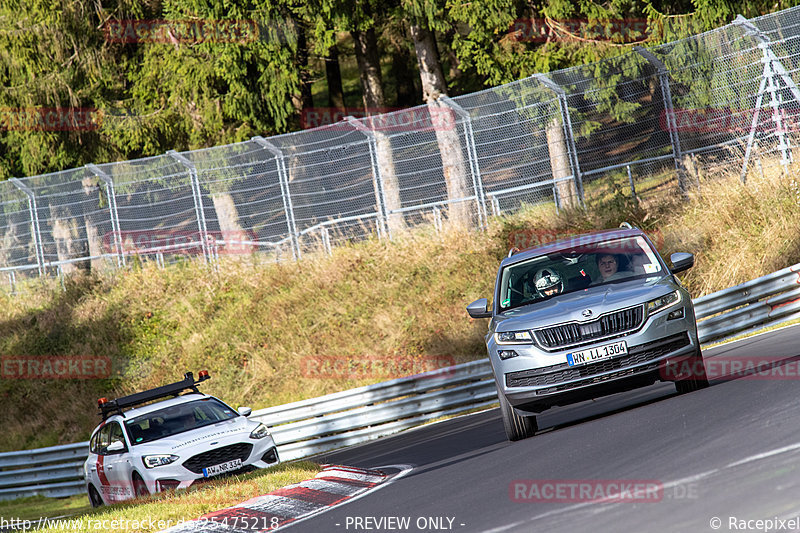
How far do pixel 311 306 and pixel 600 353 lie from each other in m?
13.9

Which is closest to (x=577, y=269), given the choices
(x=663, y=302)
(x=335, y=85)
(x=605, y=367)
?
(x=663, y=302)

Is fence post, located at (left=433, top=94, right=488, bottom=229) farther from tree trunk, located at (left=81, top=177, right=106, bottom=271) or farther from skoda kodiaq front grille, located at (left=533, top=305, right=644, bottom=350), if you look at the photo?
skoda kodiaq front grille, located at (left=533, top=305, right=644, bottom=350)

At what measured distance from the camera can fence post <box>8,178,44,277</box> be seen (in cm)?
2609

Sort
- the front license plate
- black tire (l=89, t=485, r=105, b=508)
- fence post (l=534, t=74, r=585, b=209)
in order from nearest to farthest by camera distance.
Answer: the front license plate → black tire (l=89, t=485, r=105, b=508) → fence post (l=534, t=74, r=585, b=209)

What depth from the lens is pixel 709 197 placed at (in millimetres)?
20016

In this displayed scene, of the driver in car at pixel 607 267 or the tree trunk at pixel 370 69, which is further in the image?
the tree trunk at pixel 370 69

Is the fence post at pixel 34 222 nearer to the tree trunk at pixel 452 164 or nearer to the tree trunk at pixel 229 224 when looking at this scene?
the tree trunk at pixel 229 224

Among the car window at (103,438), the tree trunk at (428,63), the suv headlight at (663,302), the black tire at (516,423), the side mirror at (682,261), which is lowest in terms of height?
the car window at (103,438)

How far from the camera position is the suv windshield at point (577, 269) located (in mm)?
10516

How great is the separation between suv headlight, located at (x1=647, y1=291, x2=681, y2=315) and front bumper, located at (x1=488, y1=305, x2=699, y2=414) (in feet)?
0.22

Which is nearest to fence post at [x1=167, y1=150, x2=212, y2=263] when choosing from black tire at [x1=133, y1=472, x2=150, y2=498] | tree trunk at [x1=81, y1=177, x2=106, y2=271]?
tree trunk at [x1=81, y1=177, x2=106, y2=271]

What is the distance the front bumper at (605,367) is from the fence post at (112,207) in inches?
667

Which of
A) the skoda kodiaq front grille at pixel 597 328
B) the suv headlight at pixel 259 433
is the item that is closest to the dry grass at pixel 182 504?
the suv headlight at pixel 259 433

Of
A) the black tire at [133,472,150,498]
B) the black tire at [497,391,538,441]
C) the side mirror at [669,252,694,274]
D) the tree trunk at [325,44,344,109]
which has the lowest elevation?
the black tire at [133,472,150,498]
